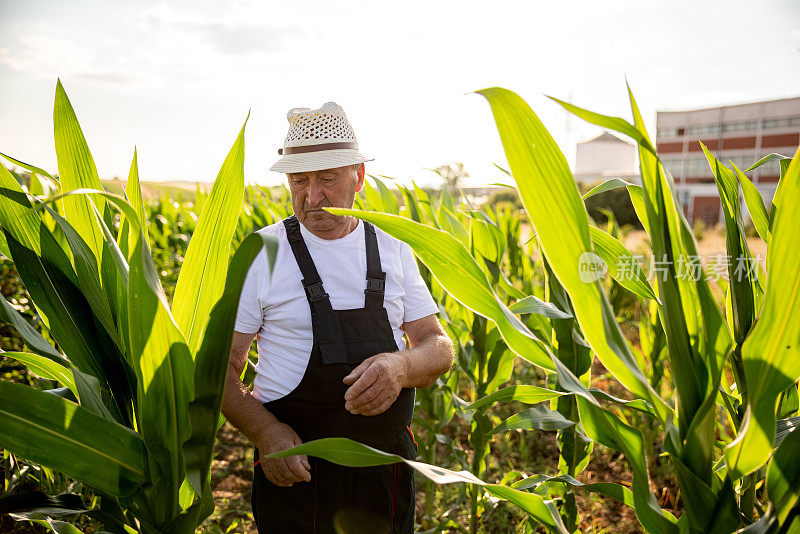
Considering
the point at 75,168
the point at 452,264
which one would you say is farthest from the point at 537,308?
the point at 75,168

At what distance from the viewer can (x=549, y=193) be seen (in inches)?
23.0

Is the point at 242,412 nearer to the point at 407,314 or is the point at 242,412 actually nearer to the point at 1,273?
the point at 407,314

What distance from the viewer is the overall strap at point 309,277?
1.22m

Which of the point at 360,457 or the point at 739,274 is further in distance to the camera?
the point at 739,274

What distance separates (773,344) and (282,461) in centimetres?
86

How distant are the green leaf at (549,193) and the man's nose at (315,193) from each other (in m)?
0.75

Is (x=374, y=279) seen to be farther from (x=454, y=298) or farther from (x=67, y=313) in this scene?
(x=67, y=313)

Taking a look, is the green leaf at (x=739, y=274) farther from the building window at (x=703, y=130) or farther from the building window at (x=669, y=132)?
the building window at (x=669, y=132)

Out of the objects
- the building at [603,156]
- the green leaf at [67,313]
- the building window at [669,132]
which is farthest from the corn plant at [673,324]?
the building at [603,156]

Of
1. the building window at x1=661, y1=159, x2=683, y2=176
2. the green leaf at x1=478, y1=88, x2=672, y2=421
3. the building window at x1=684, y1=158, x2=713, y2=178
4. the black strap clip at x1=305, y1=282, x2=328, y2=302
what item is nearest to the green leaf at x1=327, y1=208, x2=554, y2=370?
the green leaf at x1=478, y1=88, x2=672, y2=421

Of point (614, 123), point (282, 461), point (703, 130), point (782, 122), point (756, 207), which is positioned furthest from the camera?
point (703, 130)

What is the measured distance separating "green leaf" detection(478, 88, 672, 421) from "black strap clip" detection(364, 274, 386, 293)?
71cm

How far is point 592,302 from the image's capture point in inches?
23.7

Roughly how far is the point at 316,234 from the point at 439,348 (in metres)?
0.40
